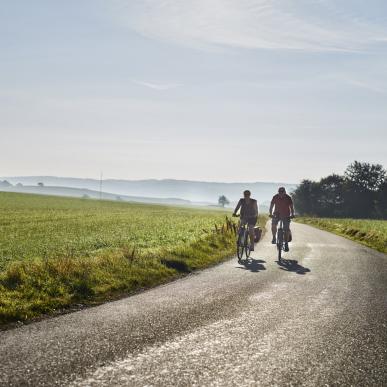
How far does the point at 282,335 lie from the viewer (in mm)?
6461

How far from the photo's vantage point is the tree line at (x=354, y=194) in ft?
321

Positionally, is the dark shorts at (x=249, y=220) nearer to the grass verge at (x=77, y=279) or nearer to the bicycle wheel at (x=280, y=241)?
the bicycle wheel at (x=280, y=241)

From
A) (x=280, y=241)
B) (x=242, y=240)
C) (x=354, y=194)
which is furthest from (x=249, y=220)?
(x=354, y=194)

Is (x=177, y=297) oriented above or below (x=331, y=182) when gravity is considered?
A: below

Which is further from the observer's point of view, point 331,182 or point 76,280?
point 331,182

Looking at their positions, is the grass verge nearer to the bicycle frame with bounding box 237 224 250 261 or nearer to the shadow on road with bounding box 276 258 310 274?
the bicycle frame with bounding box 237 224 250 261

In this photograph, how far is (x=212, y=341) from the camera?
606 centimetres

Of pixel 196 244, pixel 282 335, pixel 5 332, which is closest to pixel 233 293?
pixel 282 335

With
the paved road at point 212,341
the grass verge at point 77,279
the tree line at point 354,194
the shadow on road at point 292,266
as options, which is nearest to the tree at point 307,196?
the tree line at point 354,194

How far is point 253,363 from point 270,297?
4062 millimetres

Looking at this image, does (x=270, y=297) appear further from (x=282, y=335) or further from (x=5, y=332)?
(x=5, y=332)

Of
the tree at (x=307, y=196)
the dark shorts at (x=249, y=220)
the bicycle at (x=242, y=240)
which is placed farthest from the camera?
the tree at (x=307, y=196)

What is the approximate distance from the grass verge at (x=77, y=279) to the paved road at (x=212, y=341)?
0.71 m

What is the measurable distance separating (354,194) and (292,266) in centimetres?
9213
